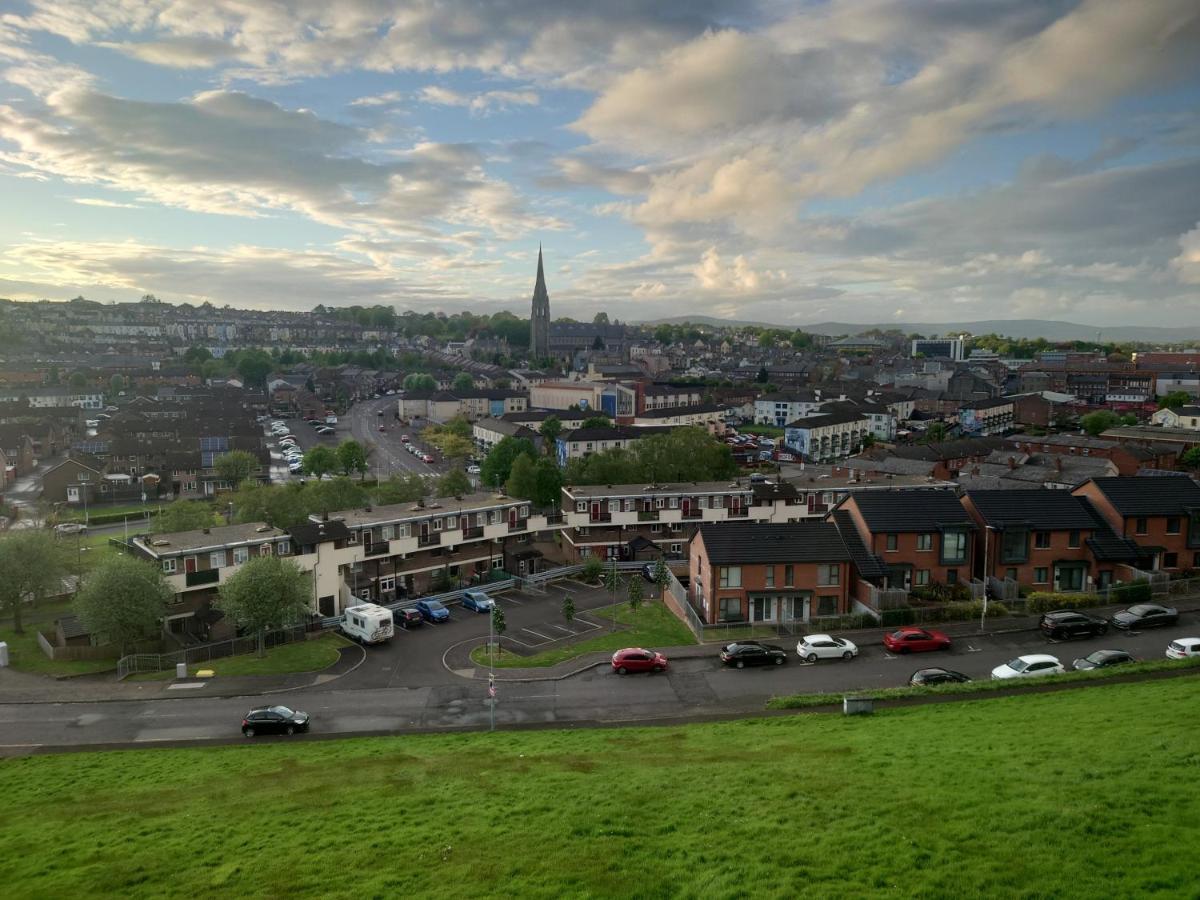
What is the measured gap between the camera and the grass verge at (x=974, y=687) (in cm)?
2462

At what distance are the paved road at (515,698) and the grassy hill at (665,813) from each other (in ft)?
10.4

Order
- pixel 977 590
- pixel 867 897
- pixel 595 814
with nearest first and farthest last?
1. pixel 867 897
2. pixel 595 814
3. pixel 977 590

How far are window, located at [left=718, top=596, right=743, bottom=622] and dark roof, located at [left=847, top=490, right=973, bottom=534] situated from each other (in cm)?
759

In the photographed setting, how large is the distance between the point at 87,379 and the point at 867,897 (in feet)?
626

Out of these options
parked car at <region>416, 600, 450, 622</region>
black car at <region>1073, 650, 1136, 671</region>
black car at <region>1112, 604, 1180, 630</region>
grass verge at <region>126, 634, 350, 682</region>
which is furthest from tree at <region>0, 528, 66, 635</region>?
black car at <region>1112, 604, 1180, 630</region>

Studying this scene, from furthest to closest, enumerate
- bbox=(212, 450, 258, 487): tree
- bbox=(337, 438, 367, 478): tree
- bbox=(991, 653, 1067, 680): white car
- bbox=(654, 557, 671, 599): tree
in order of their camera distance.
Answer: bbox=(337, 438, 367, 478): tree
bbox=(212, 450, 258, 487): tree
bbox=(654, 557, 671, 599): tree
bbox=(991, 653, 1067, 680): white car

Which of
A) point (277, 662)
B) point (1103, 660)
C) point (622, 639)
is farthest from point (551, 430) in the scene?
point (1103, 660)

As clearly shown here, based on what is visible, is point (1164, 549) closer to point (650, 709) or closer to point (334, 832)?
point (650, 709)

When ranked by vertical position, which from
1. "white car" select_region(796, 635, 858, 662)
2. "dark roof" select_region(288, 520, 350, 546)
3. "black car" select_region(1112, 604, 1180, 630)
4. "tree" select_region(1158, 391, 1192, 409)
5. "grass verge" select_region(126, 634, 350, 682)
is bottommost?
"grass verge" select_region(126, 634, 350, 682)

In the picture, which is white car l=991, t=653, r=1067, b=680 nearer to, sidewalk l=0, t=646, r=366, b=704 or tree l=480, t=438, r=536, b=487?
sidewalk l=0, t=646, r=366, b=704

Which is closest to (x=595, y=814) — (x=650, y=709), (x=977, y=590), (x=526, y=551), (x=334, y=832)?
(x=334, y=832)

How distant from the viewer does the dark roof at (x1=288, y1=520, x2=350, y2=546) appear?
39.8 metres

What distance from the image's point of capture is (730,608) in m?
35.8

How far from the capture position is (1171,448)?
82.9 m
